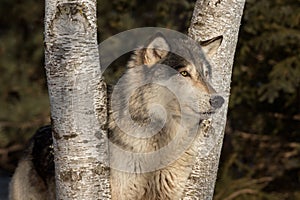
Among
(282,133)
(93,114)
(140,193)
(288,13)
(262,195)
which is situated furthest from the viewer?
(282,133)

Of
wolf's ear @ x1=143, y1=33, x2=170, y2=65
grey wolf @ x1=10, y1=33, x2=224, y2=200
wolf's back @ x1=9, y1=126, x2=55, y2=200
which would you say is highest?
wolf's ear @ x1=143, y1=33, x2=170, y2=65

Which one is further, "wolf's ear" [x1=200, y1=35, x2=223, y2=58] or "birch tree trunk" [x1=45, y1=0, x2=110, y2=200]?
"wolf's ear" [x1=200, y1=35, x2=223, y2=58]

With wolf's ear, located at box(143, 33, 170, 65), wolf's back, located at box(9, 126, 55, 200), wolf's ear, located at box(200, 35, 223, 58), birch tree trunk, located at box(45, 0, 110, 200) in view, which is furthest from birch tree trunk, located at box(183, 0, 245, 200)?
wolf's back, located at box(9, 126, 55, 200)

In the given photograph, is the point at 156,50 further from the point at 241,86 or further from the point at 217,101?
the point at 241,86

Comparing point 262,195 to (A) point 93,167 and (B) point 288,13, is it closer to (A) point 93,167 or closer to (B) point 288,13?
(B) point 288,13

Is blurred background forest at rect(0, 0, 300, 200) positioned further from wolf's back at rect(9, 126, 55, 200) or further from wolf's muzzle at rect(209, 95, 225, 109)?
wolf's muzzle at rect(209, 95, 225, 109)

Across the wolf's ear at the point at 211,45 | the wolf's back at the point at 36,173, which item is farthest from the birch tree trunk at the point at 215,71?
the wolf's back at the point at 36,173

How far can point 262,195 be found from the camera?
10086mm

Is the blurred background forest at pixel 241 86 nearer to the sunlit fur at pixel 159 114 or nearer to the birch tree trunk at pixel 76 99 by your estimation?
the sunlit fur at pixel 159 114

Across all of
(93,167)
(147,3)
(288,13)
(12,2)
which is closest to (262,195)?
(288,13)

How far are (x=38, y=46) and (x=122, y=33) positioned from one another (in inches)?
57.4

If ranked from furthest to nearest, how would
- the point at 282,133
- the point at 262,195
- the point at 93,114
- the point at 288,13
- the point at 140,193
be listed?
the point at 282,133
the point at 262,195
the point at 288,13
the point at 140,193
the point at 93,114

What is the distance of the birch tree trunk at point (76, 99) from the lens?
11.5 feet

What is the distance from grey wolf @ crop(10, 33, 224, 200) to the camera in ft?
14.1
